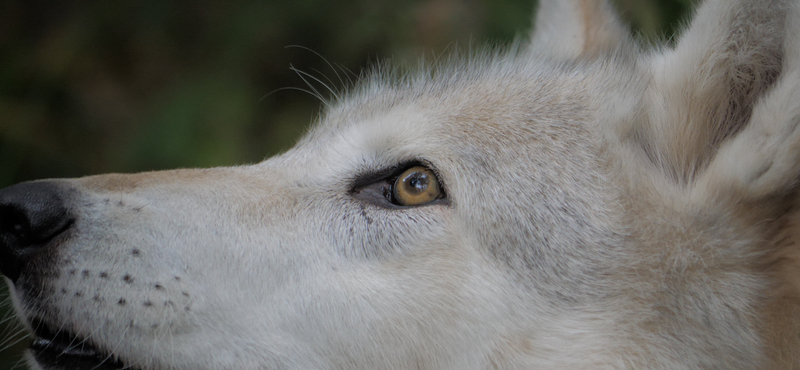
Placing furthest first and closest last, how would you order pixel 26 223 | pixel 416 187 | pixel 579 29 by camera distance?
pixel 579 29 → pixel 416 187 → pixel 26 223

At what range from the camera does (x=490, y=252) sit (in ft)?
6.31

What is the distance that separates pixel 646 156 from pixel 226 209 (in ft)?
4.35

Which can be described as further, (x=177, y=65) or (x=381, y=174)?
(x=177, y=65)

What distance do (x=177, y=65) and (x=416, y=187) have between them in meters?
3.15

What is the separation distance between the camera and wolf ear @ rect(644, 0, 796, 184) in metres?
1.81

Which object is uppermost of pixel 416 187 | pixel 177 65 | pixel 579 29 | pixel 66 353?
pixel 177 65

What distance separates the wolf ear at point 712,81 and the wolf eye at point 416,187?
2.28 ft

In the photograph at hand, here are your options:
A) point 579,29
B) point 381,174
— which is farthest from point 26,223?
point 579,29

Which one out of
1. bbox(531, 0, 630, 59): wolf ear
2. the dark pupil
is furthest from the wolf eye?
bbox(531, 0, 630, 59): wolf ear

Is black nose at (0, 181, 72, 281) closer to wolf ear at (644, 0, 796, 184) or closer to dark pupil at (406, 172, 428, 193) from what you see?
dark pupil at (406, 172, 428, 193)

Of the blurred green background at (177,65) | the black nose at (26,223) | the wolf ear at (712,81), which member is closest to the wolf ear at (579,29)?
the wolf ear at (712,81)

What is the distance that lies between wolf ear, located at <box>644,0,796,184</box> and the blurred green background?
2.22 meters

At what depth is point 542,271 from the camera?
6.32ft

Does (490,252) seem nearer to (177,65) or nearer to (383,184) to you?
(383,184)
